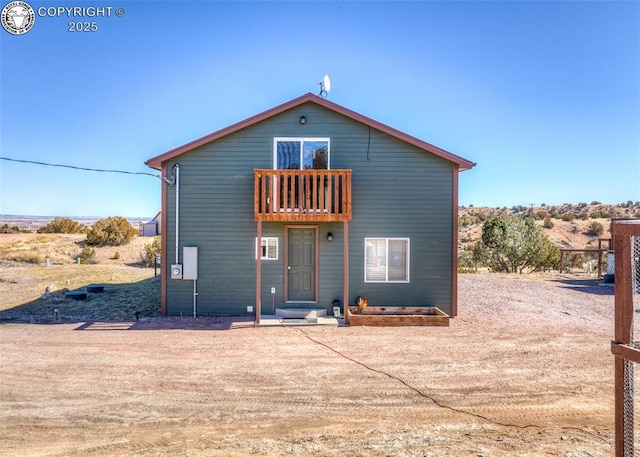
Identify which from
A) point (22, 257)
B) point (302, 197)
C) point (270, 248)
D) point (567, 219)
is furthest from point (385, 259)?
point (567, 219)

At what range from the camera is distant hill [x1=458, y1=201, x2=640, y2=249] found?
118ft

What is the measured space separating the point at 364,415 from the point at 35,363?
6.03 metres

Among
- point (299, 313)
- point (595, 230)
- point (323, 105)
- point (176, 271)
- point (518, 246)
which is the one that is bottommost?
point (299, 313)

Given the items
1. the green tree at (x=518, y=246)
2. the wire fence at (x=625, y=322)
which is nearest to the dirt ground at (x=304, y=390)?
the wire fence at (x=625, y=322)

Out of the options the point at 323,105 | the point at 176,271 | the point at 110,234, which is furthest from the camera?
the point at 110,234

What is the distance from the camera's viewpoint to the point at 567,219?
1714 inches

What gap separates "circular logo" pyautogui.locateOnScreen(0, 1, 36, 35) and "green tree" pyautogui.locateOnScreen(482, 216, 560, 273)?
2224 centimetres

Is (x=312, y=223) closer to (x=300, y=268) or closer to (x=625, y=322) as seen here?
(x=300, y=268)

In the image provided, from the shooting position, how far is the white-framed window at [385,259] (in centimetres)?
1079

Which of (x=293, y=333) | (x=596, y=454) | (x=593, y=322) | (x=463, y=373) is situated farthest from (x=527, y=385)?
(x=593, y=322)

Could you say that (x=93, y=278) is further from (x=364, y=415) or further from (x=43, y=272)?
(x=364, y=415)

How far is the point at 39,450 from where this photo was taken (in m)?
4.15

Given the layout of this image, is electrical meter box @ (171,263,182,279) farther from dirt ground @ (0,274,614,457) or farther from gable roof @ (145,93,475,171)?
gable roof @ (145,93,475,171)

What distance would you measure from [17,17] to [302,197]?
10.1 m
